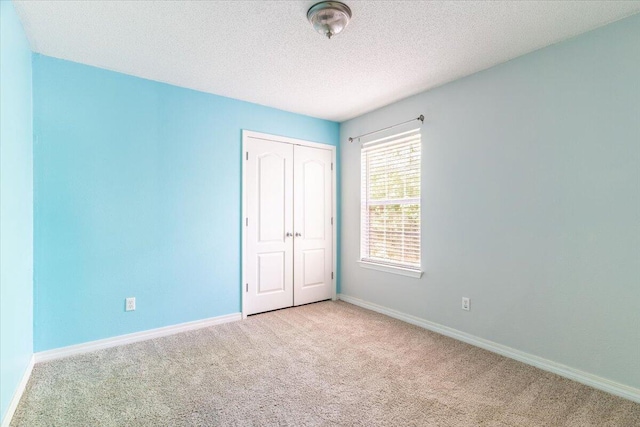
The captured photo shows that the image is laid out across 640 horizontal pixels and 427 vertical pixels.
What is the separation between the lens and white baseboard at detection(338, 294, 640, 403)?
6.88 ft

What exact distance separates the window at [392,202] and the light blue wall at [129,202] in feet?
5.16

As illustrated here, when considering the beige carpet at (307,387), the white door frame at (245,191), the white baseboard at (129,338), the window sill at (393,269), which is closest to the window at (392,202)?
the window sill at (393,269)

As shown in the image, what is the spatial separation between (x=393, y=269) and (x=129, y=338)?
279 centimetres

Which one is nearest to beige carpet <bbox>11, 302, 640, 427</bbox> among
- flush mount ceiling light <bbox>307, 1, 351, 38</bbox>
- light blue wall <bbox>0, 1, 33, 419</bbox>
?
light blue wall <bbox>0, 1, 33, 419</bbox>

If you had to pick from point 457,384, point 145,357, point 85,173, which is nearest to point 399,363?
point 457,384

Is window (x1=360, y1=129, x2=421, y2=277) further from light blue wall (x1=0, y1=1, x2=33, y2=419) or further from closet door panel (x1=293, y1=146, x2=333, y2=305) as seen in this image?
light blue wall (x1=0, y1=1, x2=33, y2=419)

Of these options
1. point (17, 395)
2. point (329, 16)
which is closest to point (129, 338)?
point (17, 395)

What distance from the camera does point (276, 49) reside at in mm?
2535

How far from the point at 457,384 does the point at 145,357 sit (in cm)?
247

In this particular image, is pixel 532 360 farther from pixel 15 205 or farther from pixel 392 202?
pixel 15 205

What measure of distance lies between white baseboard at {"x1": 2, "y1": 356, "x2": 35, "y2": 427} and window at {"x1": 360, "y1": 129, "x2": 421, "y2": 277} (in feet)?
10.8

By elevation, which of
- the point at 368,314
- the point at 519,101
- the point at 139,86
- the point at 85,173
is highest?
the point at 139,86

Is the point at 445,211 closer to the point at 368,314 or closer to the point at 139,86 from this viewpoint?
the point at 368,314

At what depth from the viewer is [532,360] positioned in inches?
99.0
